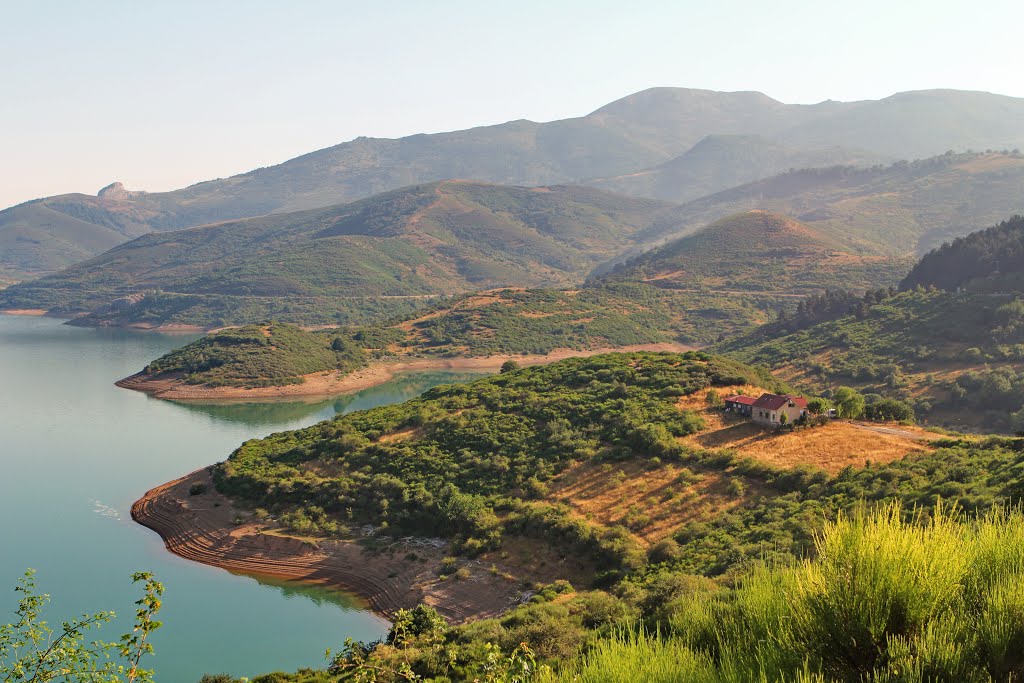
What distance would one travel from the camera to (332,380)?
100 m

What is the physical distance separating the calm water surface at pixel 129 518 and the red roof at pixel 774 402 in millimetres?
23582

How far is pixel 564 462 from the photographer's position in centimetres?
4297

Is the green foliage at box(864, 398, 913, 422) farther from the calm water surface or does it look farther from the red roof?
the calm water surface

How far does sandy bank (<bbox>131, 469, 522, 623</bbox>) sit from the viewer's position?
34312 mm

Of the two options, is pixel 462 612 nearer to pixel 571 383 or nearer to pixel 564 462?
pixel 564 462

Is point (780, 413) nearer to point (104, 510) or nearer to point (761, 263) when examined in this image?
point (104, 510)

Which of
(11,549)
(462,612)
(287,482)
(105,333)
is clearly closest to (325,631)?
(462,612)

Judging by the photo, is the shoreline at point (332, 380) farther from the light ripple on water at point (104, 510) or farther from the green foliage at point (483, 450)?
the light ripple on water at point (104, 510)

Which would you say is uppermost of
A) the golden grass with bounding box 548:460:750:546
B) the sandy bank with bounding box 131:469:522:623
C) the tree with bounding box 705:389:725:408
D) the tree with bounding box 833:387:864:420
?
the tree with bounding box 705:389:725:408

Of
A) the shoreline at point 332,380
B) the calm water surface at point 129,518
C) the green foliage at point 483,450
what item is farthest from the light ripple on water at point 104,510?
the shoreline at point 332,380

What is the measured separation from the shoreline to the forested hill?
3839cm

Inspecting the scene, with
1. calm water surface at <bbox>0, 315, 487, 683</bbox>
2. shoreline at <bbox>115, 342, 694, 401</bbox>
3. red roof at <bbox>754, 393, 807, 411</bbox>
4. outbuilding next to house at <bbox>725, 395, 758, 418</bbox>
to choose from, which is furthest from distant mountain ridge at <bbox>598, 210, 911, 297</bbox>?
red roof at <bbox>754, 393, 807, 411</bbox>

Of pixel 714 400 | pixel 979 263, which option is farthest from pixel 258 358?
pixel 979 263

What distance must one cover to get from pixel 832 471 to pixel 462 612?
1808 cm
